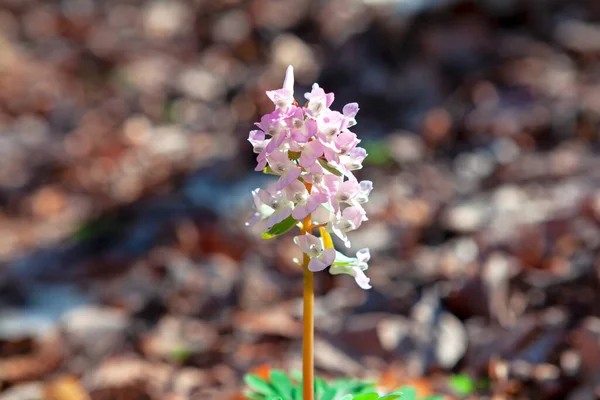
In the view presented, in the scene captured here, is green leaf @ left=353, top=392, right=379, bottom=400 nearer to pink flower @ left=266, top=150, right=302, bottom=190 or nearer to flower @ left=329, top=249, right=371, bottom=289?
flower @ left=329, top=249, right=371, bottom=289

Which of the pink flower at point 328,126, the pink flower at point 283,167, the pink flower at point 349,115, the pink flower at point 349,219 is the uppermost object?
the pink flower at point 349,115

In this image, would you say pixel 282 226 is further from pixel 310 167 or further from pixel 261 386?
pixel 261 386

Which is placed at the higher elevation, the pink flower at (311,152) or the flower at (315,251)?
the pink flower at (311,152)

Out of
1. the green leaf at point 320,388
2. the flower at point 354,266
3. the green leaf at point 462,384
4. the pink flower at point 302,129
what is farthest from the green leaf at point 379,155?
the pink flower at point 302,129

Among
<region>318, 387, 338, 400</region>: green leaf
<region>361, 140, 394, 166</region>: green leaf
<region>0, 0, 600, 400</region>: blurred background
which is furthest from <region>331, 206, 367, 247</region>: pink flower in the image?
<region>361, 140, 394, 166</region>: green leaf

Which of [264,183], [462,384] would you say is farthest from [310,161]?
[264,183]

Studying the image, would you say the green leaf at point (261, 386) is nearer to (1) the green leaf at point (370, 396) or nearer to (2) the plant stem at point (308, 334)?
(2) the plant stem at point (308, 334)
